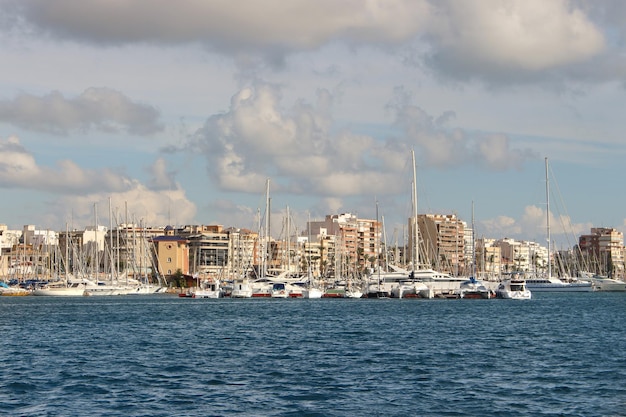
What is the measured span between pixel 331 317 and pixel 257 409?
206 feet

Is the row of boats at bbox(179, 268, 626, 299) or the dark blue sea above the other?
the row of boats at bbox(179, 268, 626, 299)

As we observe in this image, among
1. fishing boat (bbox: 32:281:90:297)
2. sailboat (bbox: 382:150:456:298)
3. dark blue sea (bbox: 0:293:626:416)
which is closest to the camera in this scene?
dark blue sea (bbox: 0:293:626:416)

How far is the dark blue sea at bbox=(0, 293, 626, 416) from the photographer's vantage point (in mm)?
37219

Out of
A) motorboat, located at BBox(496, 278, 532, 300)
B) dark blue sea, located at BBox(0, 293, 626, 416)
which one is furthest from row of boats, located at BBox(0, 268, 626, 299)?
dark blue sea, located at BBox(0, 293, 626, 416)

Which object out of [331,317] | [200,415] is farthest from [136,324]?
[200,415]

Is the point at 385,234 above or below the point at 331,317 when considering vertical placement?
above

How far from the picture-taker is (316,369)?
4866 cm

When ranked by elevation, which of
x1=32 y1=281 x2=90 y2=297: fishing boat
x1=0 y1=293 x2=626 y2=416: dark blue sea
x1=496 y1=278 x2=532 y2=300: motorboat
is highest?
x1=32 y1=281 x2=90 y2=297: fishing boat

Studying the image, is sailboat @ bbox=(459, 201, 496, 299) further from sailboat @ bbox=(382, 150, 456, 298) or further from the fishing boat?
the fishing boat

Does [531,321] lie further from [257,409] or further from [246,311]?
[257,409]

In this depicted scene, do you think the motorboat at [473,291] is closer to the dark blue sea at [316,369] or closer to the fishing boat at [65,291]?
the dark blue sea at [316,369]

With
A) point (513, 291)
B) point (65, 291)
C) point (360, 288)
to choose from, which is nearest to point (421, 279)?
point (513, 291)

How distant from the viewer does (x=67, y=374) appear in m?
46.9

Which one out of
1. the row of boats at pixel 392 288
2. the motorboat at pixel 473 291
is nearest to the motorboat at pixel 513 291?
the row of boats at pixel 392 288
